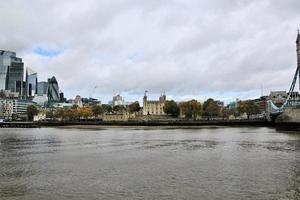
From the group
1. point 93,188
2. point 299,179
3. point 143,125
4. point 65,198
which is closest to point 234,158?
point 299,179

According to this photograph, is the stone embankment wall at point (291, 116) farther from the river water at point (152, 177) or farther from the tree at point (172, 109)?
the tree at point (172, 109)

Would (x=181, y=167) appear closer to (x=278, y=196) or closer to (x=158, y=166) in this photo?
(x=158, y=166)

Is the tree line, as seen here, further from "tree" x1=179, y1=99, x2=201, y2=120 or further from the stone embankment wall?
the stone embankment wall

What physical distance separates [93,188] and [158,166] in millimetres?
8957

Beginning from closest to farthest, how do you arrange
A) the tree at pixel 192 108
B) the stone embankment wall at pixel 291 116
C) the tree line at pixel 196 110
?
the stone embankment wall at pixel 291 116 < the tree at pixel 192 108 < the tree line at pixel 196 110

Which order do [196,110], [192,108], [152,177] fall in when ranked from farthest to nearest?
[196,110], [192,108], [152,177]

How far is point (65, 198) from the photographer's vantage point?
18125 mm

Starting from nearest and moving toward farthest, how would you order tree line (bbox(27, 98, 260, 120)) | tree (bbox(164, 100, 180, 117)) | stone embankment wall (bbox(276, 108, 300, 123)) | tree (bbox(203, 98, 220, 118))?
stone embankment wall (bbox(276, 108, 300, 123))
tree line (bbox(27, 98, 260, 120))
tree (bbox(203, 98, 220, 118))
tree (bbox(164, 100, 180, 117))

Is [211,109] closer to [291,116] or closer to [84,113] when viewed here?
[84,113]

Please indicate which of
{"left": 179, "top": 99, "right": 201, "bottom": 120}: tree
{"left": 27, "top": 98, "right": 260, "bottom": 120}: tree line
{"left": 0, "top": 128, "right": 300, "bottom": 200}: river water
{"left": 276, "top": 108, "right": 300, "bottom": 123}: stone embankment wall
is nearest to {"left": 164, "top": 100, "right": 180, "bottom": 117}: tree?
{"left": 27, "top": 98, "right": 260, "bottom": 120}: tree line

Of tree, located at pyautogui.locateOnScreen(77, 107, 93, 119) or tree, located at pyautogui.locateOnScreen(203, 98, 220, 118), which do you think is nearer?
tree, located at pyautogui.locateOnScreen(203, 98, 220, 118)

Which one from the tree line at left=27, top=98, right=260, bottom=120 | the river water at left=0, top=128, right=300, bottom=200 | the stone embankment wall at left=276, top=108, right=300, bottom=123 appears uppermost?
the tree line at left=27, top=98, right=260, bottom=120

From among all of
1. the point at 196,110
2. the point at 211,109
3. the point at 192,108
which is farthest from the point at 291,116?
the point at 211,109

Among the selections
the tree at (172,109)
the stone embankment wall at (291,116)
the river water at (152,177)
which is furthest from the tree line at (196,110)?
the river water at (152,177)
